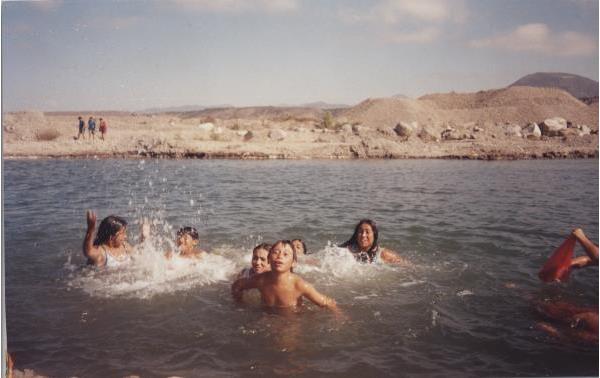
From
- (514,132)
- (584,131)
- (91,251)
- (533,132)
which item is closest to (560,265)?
(91,251)

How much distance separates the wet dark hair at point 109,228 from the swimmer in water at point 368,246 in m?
3.23

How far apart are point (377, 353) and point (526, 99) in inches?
1168

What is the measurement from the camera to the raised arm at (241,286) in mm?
5105

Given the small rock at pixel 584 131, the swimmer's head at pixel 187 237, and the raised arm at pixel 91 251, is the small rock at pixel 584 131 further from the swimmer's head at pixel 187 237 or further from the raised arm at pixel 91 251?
the raised arm at pixel 91 251

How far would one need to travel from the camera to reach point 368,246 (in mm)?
6441

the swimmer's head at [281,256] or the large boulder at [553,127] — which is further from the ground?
the large boulder at [553,127]

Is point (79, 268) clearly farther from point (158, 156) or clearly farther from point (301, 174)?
point (158, 156)

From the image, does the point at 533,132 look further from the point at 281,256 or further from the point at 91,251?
the point at 91,251

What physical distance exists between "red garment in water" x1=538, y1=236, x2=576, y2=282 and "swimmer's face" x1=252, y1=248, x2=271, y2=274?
11.2 feet

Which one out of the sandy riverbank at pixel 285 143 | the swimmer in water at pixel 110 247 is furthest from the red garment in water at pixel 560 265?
the sandy riverbank at pixel 285 143

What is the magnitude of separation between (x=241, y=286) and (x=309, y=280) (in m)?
1.23

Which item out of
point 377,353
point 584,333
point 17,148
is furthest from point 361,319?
point 17,148

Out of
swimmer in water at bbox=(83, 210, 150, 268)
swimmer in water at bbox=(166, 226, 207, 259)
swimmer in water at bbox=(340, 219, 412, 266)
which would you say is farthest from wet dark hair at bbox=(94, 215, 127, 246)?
swimmer in water at bbox=(340, 219, 412, 266)

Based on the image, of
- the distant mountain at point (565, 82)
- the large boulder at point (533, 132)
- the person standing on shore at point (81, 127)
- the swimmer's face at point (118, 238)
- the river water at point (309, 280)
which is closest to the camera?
the river water at point (309, 280)
